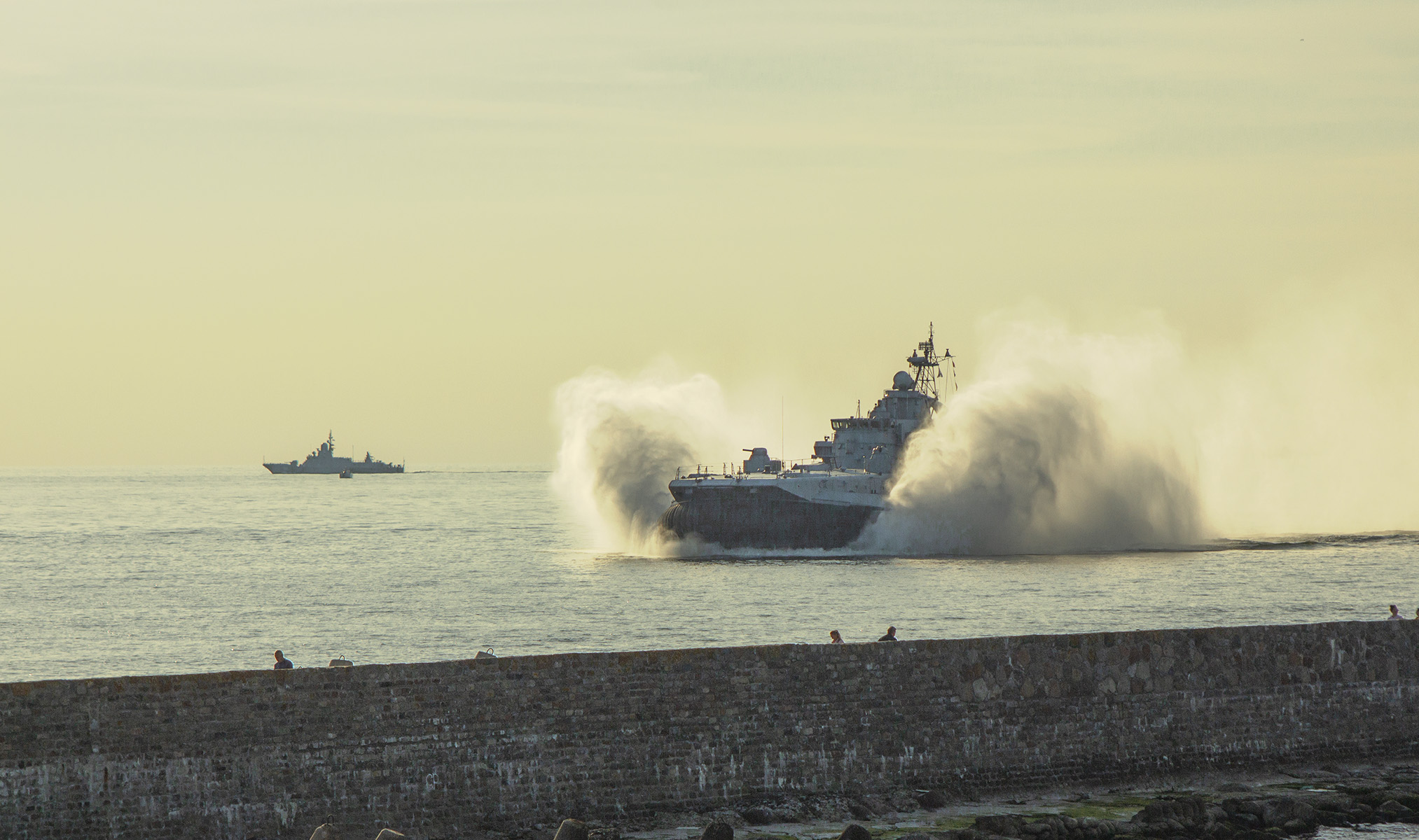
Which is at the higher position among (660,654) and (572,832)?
(660,654)

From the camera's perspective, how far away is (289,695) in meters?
15.5

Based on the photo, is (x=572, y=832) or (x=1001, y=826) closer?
(x=572, y=832)

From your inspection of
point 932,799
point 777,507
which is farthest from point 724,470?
point 932,799

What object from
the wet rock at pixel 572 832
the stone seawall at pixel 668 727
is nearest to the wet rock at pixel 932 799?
the stone seawall at pixel 668 727

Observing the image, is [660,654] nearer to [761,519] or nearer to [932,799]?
[932,799]

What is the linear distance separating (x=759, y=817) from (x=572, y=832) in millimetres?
2633

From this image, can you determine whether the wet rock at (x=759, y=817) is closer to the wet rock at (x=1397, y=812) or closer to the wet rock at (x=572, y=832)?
the wet rock at (x=572, y=832)

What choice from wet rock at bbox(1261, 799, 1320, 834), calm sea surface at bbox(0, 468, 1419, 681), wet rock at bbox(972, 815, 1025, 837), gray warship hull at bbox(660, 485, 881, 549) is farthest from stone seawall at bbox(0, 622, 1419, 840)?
gray warship hull at bbox(660, 485, 881, 549)

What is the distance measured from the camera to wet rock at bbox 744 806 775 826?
1672cm

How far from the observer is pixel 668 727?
17.1m

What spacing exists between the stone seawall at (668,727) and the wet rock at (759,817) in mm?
371

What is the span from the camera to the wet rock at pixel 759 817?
1672 centimetres

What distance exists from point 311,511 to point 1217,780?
12936cm

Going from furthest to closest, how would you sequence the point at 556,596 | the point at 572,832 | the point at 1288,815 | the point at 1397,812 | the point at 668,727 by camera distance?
the point at 556,596 → the point at 1397,812 → the point at 1288,815 → the point at 668,727 → the point at 572,832
